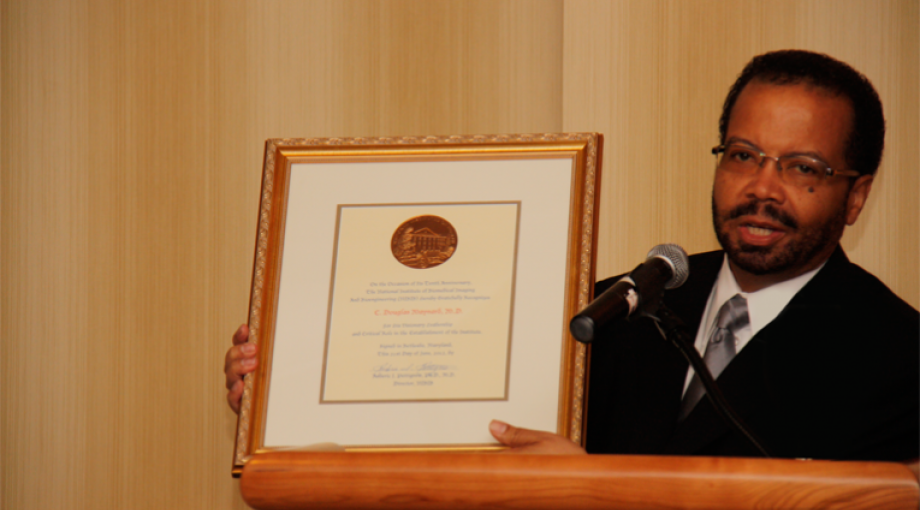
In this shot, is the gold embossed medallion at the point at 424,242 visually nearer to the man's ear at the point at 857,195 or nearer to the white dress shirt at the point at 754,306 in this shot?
the white dress shirt at the point at 754,306

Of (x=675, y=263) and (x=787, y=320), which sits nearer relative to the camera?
(x=675, y=263)

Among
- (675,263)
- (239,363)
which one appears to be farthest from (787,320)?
(239,363)

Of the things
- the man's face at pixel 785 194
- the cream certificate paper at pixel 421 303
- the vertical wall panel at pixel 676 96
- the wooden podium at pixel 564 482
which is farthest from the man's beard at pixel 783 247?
the wooden podium at pixel 564 482

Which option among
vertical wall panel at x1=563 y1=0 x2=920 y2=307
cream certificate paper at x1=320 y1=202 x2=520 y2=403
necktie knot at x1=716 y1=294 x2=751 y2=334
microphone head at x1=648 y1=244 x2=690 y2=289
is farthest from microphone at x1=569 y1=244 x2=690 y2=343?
vertical wall panel at x1=563 y1=0 x2=920 y2=307

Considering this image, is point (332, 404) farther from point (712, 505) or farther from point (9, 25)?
point (9, 25)

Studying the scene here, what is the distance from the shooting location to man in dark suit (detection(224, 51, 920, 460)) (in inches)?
56.2

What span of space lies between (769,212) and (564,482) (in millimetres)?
972

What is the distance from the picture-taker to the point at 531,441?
1276mm

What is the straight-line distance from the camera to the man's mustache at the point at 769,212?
1.56 metres

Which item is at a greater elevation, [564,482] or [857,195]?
[857,195]

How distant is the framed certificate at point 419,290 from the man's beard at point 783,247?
0.38m

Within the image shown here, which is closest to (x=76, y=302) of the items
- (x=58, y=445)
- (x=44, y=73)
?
(x=58, y=445)

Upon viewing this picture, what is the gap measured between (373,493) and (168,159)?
187 centimetres
